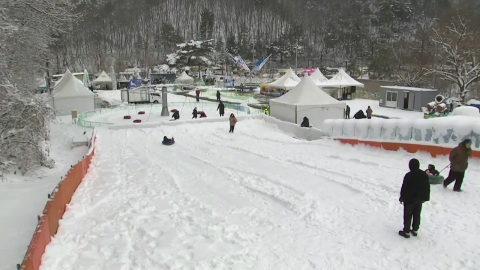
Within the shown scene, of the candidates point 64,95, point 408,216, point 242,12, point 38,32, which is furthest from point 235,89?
point 242,12

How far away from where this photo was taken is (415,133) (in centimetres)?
1302

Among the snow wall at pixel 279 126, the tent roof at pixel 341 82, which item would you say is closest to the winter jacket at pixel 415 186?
the snow wall at pixel 279 126

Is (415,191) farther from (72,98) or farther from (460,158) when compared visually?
(72,98)

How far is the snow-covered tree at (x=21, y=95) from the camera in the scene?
11.0 m

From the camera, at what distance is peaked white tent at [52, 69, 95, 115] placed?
33188 millimetres

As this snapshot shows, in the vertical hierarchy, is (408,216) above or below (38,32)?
below

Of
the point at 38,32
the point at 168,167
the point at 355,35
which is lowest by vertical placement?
the point at 168,167

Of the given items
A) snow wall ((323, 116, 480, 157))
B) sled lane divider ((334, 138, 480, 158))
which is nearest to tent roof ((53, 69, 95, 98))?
snow wall ((323, 116, 480, 157))

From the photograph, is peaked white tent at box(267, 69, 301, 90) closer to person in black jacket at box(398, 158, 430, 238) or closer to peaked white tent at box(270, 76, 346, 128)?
peaked white tent at box(270, 76, 346, 128)

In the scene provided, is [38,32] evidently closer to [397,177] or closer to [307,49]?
[397,177]

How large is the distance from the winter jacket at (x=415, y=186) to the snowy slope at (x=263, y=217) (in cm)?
77

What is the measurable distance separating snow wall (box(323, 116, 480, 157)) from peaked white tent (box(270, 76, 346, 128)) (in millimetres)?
7919

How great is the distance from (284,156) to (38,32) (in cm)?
1042

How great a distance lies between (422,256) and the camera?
601 centimetres
